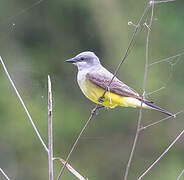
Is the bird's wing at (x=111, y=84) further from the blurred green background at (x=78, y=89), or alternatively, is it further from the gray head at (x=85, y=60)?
the blurred green background at (x=78, y=89)

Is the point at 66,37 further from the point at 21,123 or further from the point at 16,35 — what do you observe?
the point at 21,123

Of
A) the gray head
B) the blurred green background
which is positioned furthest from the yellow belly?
the blurred green background

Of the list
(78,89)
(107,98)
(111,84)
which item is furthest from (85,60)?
(78,89)

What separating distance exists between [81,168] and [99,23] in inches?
99.2

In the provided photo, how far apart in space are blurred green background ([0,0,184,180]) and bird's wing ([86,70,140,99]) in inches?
129

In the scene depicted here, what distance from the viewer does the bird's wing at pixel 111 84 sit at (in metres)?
3.37

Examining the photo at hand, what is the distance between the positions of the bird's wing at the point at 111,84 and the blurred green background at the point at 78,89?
10.7ft

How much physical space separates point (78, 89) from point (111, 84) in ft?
13.2

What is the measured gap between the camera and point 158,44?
24.6 ft

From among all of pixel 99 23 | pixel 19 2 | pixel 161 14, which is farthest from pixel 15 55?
pixel 161 14

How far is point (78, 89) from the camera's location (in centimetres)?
744

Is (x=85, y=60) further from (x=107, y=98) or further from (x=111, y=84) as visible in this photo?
(x=107, y=98)

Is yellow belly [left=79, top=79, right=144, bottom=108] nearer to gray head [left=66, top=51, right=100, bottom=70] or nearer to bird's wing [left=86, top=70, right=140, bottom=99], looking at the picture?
bird's wing [left=86, top=70, right=140, bottom=99]

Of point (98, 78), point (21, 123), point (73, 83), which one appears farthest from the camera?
point (73, 83)
